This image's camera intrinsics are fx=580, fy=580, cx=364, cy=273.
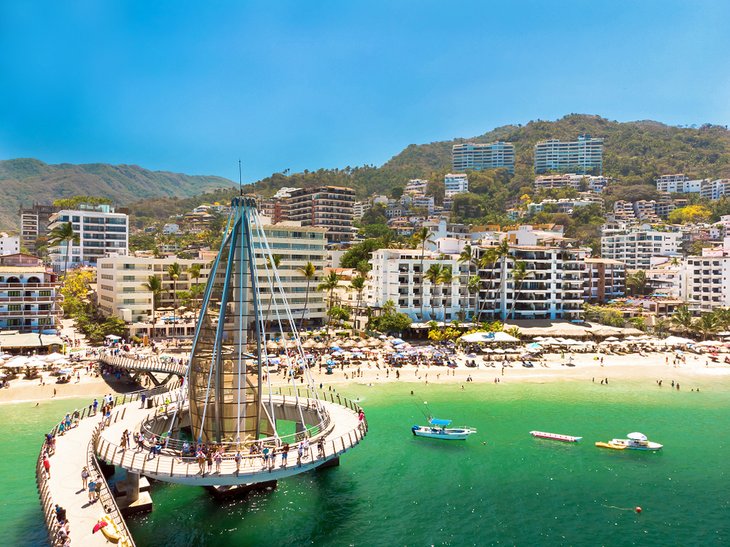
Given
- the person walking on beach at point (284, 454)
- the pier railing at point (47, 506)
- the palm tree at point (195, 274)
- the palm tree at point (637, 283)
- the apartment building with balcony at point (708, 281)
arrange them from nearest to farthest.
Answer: the pier railing at point (47, 506), the person walking on beach at point (284, 454), the palm tree at point (195, 274), the apartment building with balcony at point (708, 281), the palm tree at point (637, 283)

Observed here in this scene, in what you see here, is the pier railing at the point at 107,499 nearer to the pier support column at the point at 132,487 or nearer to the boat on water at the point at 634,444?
the pier support column at the point at 132,487

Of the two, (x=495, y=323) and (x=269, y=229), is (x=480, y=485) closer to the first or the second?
(x=495, y=323)

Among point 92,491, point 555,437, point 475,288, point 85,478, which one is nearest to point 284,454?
point 92,491

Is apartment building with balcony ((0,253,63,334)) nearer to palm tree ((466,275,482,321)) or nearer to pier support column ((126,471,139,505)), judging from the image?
pier support column ((126,471,139,505))

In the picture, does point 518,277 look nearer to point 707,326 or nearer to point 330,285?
point 707,326

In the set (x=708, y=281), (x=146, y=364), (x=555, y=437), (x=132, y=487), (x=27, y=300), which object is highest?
(x=708, y=281)

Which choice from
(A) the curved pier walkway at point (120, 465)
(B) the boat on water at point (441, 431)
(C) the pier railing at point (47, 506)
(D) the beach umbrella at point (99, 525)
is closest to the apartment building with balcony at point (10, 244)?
(A) the curved pier walkway at point (120, 465)
